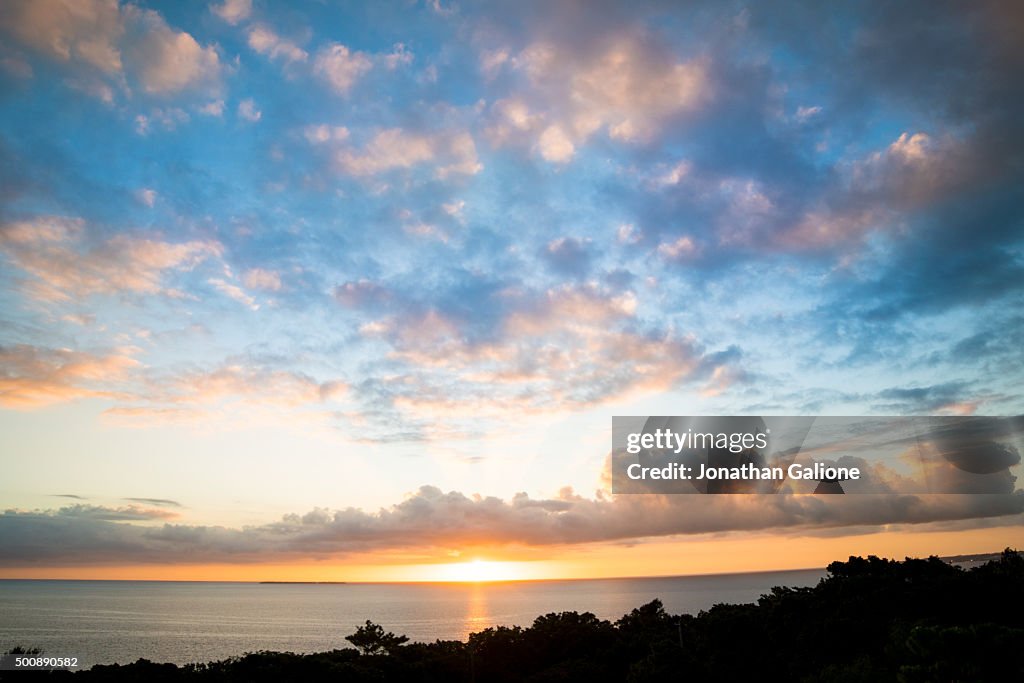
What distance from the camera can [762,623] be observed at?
123 ft

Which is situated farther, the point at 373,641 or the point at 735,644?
the point at 373,641

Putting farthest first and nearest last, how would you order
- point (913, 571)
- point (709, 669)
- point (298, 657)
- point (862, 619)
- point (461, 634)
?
point (461, 634)
point (913, 571)
point (298, 657)
point (862, 619)
point (709, 669)

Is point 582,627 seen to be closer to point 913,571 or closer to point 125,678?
point 913,571

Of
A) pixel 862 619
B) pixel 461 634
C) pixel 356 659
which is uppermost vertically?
pixel 862 619

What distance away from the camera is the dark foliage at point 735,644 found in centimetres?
3091

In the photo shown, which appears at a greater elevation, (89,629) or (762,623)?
(762,623)

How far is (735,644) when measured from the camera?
3622 cm

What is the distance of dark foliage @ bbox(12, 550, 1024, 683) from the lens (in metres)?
30.9

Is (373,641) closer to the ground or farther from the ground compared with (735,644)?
closer to the ground

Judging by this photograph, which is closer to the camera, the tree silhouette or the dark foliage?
the dark foliage

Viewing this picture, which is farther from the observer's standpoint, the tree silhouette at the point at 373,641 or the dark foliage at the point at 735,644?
the tree silhouette at the point at 373,641

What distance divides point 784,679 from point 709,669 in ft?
12.2

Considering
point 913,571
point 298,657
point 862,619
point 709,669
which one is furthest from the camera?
point 913,571

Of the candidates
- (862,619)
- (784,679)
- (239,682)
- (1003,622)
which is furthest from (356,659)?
(1003,622)
